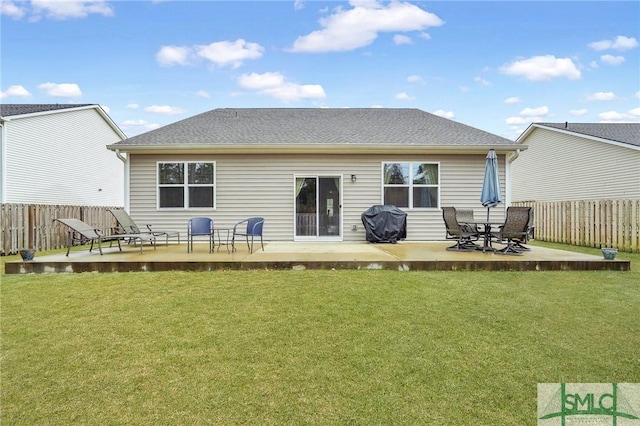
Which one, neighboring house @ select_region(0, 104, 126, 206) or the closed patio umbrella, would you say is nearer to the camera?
the closed patio umbrella

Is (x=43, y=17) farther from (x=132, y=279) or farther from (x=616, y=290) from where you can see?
(x=616, y=290)

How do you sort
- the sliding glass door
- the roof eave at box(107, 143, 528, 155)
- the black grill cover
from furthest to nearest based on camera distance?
the sliding glass door → the black grill cover → the roof eave at box(107, 143, 528, 155)

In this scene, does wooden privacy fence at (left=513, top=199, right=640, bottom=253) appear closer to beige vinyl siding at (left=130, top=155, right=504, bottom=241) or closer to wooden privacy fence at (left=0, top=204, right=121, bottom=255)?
beige vinyl siding at (left=130, top=155, right=504, bottom=241)

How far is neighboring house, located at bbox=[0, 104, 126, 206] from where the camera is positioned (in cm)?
1307

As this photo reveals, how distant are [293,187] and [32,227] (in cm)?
711

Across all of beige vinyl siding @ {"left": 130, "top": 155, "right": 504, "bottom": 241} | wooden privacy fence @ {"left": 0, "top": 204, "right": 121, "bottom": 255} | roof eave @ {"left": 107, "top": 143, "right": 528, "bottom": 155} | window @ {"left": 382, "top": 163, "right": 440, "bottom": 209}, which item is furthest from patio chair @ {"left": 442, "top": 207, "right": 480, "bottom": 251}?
wooden privacy fence @ {"left": 0, "top": 204, "right": 121, "bottom": 255}

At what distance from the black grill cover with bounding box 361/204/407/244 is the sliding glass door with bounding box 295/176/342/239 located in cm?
96

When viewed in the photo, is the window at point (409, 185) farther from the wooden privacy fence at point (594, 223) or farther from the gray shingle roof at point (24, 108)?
the gray shingle roof at point (24, 108)

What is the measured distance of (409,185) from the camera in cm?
1052

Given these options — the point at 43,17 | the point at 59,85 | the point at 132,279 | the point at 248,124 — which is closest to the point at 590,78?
the point at 248,124

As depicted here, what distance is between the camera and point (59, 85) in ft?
89.1

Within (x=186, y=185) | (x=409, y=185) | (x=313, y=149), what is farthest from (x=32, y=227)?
(x=409, y=185)

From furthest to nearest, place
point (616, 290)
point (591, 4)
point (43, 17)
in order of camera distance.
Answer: point (43, 17), point (591, 4), point (616, 290)

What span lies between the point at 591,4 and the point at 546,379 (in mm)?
15874
